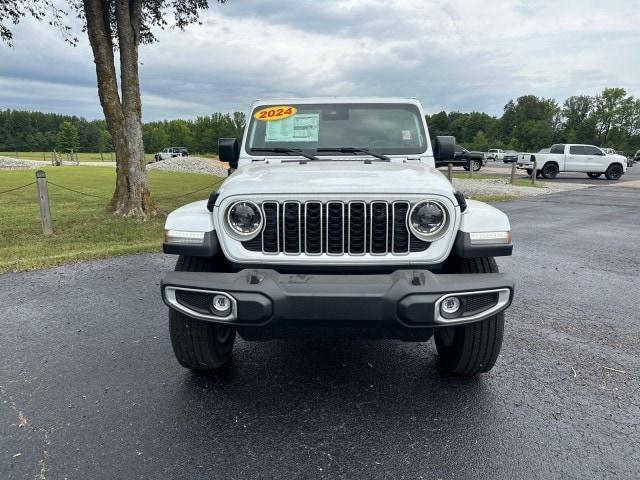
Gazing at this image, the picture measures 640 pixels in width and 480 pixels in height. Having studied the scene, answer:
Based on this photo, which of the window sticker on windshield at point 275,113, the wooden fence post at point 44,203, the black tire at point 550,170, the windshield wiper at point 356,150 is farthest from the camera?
the black tire at point 550,170

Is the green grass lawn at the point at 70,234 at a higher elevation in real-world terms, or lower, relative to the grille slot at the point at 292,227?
lower

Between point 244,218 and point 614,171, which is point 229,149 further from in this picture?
point 614,171

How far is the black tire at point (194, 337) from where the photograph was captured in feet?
8.69

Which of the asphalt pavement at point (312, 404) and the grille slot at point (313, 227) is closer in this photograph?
the asphalt pavement at point (312, 404)

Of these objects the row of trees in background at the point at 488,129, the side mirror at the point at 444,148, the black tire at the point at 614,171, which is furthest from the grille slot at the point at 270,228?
the row of trees in background at the point at 488,129

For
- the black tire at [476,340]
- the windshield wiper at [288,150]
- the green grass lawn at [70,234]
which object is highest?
the windshield wiper at [288,150]

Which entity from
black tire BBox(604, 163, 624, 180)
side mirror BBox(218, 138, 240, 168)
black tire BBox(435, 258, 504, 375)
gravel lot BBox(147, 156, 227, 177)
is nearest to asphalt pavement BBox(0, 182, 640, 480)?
black tire BBox(435, 258, 504, 375)

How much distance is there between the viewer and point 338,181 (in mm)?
2521

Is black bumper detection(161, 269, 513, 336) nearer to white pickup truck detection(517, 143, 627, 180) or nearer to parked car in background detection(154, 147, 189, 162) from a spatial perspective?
white pickup truck detection(517, 143, 627, 180)

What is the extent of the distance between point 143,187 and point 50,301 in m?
5.48

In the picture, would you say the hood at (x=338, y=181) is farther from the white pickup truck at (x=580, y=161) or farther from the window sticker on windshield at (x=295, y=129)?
the white pickup truck at (x=580, y=161)

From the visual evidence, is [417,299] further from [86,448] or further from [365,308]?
[86,448]

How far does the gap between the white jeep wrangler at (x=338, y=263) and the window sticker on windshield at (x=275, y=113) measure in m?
1.11

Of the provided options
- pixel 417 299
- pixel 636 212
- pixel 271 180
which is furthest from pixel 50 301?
pixel 636 212
